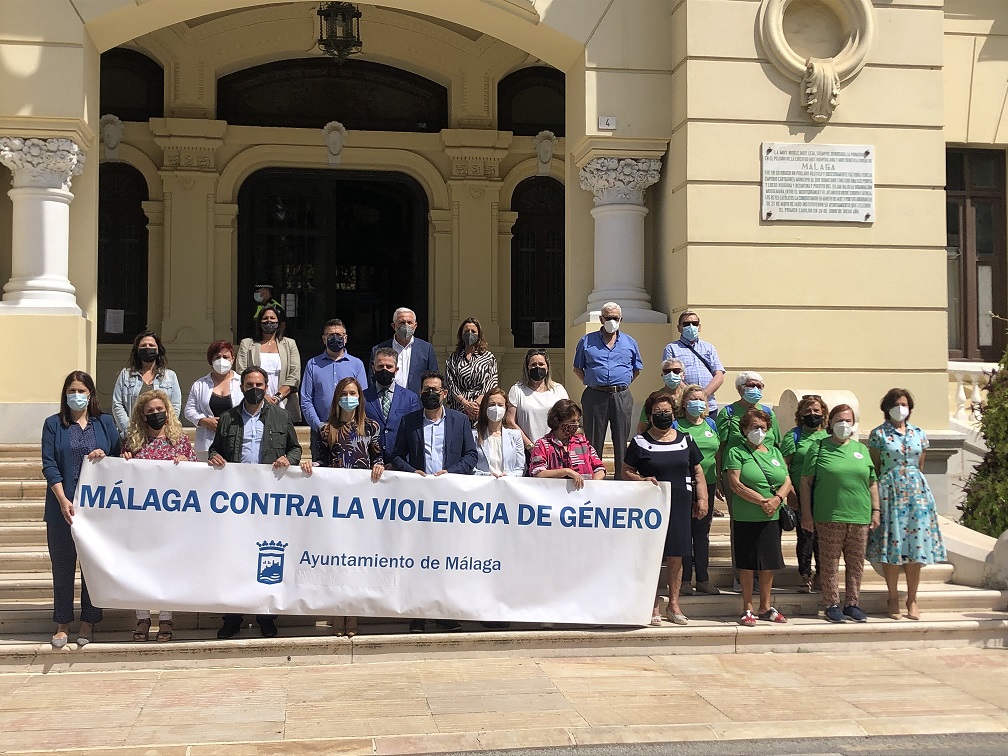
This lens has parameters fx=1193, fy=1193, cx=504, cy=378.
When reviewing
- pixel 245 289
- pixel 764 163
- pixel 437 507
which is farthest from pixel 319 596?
pixel 245 289

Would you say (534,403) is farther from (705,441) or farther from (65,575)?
(65,575)

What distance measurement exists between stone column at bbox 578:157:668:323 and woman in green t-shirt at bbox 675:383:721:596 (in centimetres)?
327

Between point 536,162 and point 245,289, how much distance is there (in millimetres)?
4553

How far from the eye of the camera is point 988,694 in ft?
25.0

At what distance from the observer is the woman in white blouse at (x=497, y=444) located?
9039 millimetres

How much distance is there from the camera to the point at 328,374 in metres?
9.95

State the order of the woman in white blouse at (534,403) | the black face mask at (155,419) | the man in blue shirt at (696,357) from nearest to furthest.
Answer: the black face mask at (155,419)
the woman in white blouse at (534,403)
the man in blue shirt at (696,357)

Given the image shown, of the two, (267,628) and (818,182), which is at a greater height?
(818,182)

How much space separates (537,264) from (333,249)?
117 inches

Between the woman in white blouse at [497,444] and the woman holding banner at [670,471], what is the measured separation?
2.74ft

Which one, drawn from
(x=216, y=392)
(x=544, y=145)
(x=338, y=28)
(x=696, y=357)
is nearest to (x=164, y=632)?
(x=216, y=392)

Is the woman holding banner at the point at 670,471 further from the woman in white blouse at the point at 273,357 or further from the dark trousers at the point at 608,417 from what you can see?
the woman in white blouse at the point at 273,357

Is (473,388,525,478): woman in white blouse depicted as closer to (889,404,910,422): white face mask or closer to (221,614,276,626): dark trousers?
(221,614,276,626): dark trousers

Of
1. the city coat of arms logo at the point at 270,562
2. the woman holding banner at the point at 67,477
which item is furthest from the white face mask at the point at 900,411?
the woman holding banner at the point at 67,477
